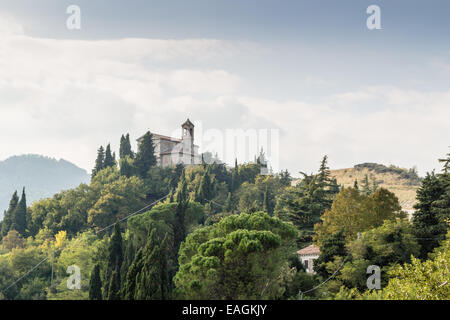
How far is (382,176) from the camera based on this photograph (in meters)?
73.3

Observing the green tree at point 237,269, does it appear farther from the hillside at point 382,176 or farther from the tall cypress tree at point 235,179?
the hillside at point 382,176

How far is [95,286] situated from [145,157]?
33.6 meters

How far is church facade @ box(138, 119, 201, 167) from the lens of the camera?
237ft

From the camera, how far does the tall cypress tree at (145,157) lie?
2616 inches

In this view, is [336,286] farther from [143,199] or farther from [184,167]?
[184,167]

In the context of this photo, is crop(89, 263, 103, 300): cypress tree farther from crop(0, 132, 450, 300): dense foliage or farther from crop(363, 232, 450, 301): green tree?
crop(363, 232, 450, 301): green tree

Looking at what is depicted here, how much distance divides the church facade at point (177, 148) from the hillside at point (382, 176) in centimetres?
2388

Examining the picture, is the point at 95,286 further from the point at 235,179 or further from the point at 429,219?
the point at 235,179

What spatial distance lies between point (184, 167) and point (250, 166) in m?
10.1

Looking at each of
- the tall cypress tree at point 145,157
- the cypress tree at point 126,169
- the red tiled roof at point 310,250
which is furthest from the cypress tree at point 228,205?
the cypress tree at point 126,169

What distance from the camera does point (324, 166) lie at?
158 ft

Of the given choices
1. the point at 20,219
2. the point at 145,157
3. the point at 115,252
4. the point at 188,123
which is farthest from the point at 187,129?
the point at 115,252

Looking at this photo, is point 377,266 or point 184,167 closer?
point 377,266
